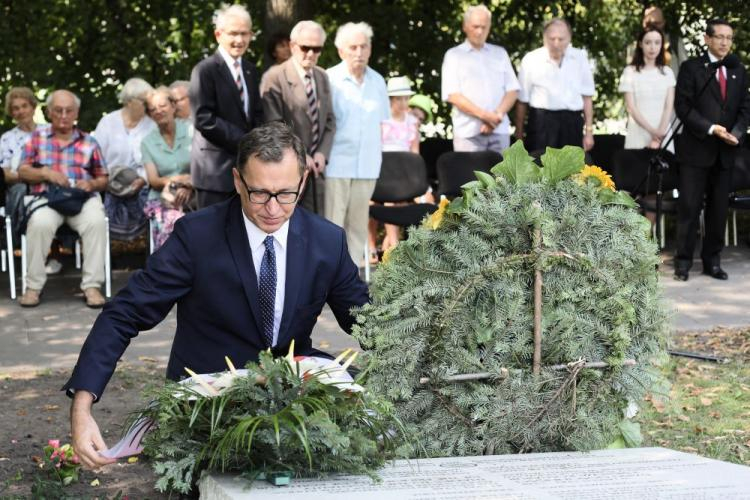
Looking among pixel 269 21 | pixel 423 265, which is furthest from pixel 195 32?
pixel 423 265

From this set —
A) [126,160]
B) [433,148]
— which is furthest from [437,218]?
[433,148]

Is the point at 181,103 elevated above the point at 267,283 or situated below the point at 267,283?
above

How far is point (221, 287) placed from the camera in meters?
4.28

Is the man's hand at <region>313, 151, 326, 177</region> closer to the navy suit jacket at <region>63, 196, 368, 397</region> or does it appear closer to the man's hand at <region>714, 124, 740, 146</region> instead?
the man's hand at <region>714, 124, 740, 146</region>

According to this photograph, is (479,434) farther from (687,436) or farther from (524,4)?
(524,4)

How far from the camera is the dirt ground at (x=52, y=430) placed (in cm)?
504

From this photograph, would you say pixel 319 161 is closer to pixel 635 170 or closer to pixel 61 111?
pixel 61 111

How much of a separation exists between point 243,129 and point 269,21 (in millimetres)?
4164

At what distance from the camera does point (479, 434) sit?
4.12 metres

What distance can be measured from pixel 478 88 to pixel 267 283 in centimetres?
682

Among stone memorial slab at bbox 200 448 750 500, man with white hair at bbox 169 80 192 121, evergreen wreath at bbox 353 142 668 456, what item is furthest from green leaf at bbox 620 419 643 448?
man with white hair at bbox 169 80 192 121

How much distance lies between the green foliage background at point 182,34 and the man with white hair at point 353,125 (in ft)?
21.0

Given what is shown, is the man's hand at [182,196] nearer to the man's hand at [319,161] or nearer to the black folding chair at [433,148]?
the man's hand at [319,161]

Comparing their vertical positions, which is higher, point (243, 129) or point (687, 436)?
point (243, 129)
